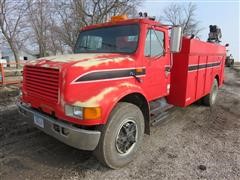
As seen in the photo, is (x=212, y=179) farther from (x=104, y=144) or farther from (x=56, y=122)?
(x=56, y=122)

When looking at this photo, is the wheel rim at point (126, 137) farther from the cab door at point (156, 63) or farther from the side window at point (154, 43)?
the side window at point (154, 43)

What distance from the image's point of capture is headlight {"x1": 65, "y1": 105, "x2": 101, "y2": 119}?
2891 millimetres

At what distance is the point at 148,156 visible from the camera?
392cm

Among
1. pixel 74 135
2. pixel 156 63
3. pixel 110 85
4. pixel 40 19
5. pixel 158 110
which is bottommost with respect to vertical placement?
pixel 158 110

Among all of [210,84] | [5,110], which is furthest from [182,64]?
[5,110]

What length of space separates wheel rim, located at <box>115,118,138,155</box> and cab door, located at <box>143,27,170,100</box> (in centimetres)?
75

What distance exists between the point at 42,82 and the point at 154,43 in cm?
211

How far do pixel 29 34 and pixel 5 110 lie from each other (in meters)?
23.4

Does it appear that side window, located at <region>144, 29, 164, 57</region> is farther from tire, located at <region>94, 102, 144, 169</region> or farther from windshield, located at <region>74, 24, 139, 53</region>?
tire, located at <region>94, 102, 144, 169</region>

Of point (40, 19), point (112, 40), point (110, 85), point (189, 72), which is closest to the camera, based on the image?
point (110, 85)

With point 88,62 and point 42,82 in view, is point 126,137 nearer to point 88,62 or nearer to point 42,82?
point 88,62

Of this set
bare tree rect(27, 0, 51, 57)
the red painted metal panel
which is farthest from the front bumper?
bare tree rect(27, 0, 51, 57)

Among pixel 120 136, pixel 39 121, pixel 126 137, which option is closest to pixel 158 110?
pixel 126 137

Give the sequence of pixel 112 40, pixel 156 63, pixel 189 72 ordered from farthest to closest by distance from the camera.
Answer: pixel 189 72 → pixel 156 63 → pixel 112 40
